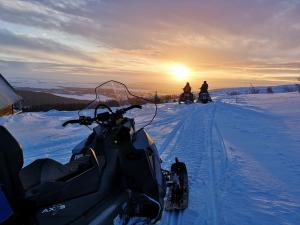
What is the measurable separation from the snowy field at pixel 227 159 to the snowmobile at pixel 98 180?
47 centimetres

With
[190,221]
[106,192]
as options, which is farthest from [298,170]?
Result: [106,192]

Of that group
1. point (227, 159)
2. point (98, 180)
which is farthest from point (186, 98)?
point (98, 180)

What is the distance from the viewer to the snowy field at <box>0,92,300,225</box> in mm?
4109

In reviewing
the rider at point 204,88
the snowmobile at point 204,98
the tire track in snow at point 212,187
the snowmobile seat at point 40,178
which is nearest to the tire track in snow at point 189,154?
the tire track in snow at point 212,187

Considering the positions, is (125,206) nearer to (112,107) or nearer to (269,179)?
(112,107)

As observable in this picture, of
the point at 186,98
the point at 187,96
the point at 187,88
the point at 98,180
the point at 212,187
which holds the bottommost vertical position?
the point at 212,187

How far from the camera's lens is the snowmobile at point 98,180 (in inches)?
88.1

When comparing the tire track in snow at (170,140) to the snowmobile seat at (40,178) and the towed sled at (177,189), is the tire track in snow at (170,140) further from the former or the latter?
the snowmobile seat at (40,178)

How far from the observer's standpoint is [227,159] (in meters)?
6.45

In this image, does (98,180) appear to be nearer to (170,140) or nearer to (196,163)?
(196,163)

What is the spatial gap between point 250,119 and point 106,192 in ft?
35.0

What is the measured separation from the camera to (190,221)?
12.8 ft

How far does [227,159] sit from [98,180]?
3.82 metres

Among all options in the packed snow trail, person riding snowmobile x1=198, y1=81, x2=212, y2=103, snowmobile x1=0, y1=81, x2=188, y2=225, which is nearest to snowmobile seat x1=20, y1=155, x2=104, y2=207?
snowmobile x1=0, y1=81, x2=188, y2=225
